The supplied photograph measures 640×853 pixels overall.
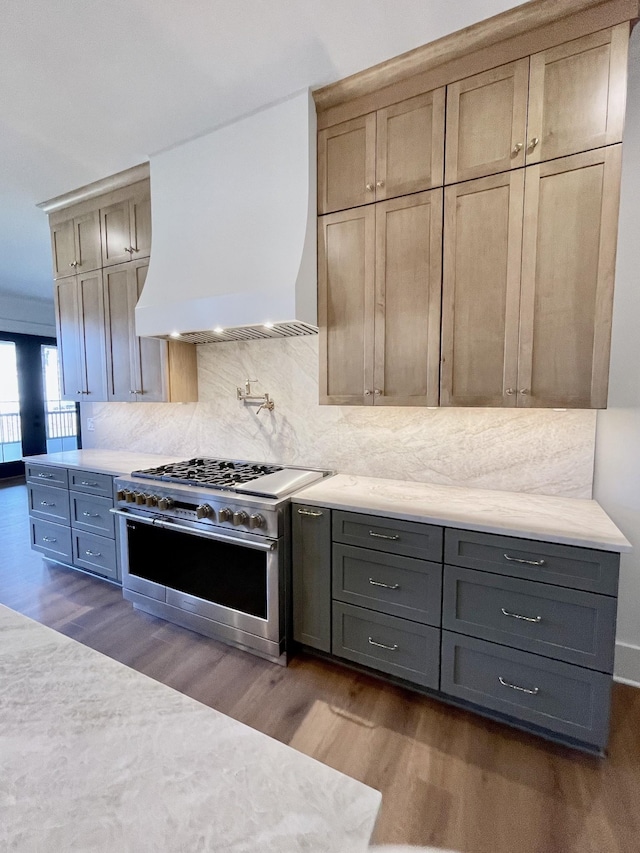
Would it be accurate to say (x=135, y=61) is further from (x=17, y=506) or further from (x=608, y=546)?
(x=17, y=506)

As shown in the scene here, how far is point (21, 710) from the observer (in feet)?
2.29

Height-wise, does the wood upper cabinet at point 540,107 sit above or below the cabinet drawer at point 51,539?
above

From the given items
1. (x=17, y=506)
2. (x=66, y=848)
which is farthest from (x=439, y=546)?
(x=17, y=506)

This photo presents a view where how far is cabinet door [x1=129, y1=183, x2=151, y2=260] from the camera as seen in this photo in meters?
2.84

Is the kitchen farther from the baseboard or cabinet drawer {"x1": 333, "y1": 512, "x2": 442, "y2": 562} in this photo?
cabinet drawer {"x1": 333, "y1": 512, "x2": 442, "y2": 562}

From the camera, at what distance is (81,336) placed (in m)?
3.33

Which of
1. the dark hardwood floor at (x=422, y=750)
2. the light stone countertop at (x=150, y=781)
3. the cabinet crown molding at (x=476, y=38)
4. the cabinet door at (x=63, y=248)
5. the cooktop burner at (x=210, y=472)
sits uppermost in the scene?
the cabinet crown molding at (x=476, y=38)

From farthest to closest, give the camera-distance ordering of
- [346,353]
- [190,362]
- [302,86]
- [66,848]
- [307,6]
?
[190,362] → [346,353] → [302,86] → [307,6] → [66,848]

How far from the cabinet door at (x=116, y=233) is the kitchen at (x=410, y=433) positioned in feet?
2.93

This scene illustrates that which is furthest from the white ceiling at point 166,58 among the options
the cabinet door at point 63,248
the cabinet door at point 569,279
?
the cabinet door at point 569,279

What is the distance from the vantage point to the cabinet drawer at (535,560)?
60.5 inches

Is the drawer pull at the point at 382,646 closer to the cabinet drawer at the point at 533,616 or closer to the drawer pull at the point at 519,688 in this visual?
the cabinet drawer at the point at 533,616

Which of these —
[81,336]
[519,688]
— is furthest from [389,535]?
[81,336]

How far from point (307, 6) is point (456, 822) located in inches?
125
